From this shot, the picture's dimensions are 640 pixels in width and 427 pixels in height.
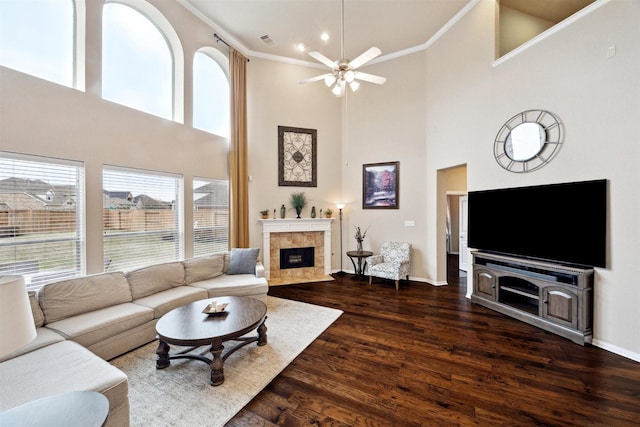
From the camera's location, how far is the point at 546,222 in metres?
3.47

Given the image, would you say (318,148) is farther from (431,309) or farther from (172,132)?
(431,309)

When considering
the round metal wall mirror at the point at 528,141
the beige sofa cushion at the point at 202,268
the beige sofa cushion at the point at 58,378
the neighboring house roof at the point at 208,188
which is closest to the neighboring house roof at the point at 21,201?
the beige sofa cushion at the point at 58,378

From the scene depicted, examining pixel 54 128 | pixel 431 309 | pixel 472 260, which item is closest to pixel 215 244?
pixel 54 128

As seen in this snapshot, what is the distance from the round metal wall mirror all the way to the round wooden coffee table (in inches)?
161

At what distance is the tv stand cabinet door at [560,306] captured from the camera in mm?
3090

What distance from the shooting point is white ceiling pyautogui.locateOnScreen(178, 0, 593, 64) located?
14.8ft

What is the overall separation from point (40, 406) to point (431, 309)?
4294 millimetres

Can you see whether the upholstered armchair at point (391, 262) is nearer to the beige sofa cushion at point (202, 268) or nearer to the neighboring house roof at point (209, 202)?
the beige sofa cushion at point (202, 268)

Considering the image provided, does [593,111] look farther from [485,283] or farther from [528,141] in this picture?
[485,283]

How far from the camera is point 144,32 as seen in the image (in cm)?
414

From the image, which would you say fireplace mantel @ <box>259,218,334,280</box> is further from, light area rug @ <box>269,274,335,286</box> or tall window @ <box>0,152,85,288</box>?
tall window @ <box>0,152,85,288</box>

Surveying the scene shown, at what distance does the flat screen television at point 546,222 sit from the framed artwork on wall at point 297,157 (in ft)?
11.6

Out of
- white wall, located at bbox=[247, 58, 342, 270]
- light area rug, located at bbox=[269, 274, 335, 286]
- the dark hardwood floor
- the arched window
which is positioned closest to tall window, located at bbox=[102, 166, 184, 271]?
the arched window

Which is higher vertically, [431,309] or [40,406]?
[40,406]
